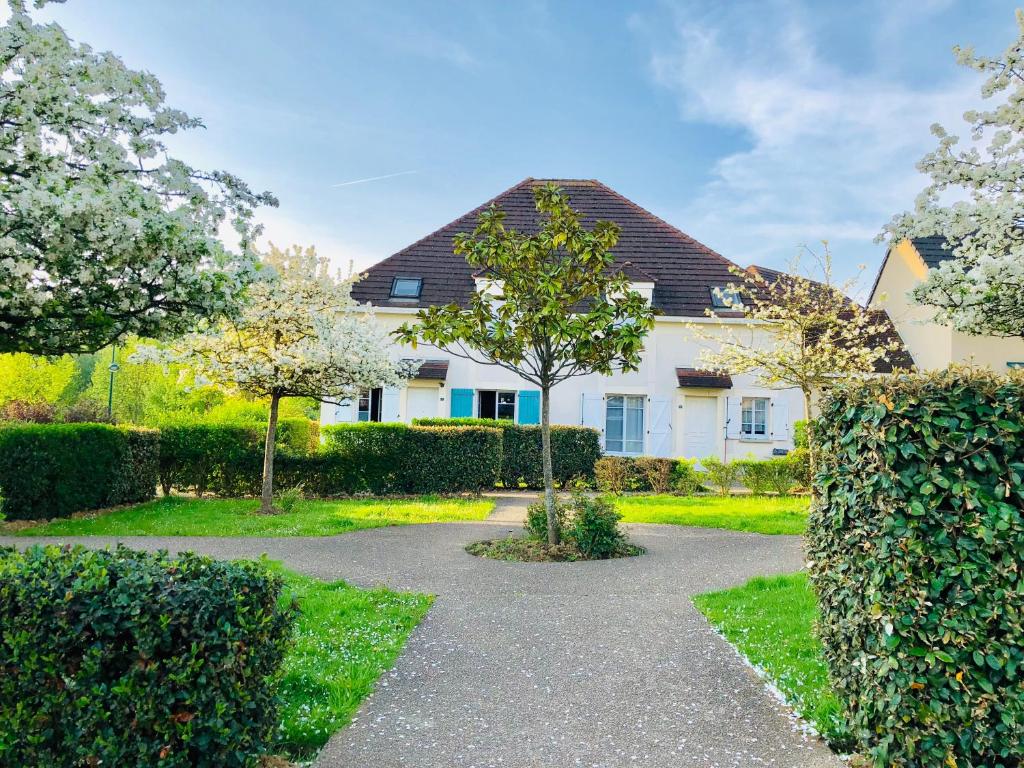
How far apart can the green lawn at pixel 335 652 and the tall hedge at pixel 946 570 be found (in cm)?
275

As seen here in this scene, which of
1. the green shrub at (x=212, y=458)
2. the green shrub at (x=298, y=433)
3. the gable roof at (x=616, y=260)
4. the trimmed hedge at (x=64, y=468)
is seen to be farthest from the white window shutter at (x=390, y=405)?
the trimmed hedge at (x=64, y=468)

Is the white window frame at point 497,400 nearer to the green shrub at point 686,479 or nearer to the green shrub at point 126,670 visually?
the green shrub at point 686,479

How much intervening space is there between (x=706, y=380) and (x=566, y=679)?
642 inches

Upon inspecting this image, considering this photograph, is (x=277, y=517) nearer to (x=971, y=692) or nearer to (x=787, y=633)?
(x=787, y=633)

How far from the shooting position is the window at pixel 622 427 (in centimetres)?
2047

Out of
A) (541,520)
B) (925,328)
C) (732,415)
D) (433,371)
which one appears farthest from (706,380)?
(541,520)

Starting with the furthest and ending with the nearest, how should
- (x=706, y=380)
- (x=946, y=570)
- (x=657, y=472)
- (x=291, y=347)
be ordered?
1. (x=706, y=380)
2. (x=657, y=472)
3. (x=291, y=347)
4. (x=946, y=570)

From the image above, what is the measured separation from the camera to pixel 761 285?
21.8 metres

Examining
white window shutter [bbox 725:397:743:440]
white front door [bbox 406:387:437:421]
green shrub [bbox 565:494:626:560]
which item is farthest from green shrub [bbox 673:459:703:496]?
green shrub [bbox 565:494:626:560]

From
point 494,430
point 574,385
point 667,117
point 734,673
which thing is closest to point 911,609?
point 734,673

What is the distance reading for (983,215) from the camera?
767 centimetres

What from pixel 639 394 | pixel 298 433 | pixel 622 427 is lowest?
pixel 298 433

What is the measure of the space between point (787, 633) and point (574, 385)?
50.0 feet

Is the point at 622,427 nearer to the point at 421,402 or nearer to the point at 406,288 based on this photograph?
the point at 421,402
